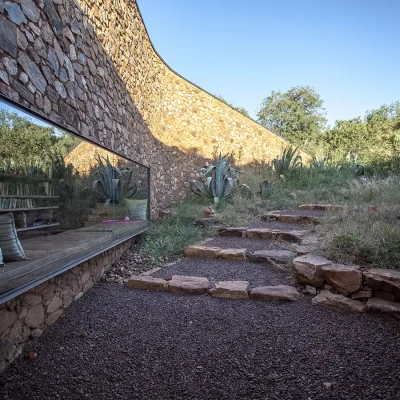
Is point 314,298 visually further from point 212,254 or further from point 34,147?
point 34,147

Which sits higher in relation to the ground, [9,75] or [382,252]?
[9,75]

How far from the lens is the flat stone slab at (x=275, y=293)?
2.23 metres

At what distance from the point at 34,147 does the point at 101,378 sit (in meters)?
1.34

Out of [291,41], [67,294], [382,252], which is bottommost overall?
[67,294]

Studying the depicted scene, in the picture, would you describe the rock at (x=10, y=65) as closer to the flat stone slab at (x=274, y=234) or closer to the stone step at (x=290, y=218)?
the flat stone slab at (x=274, y=234)

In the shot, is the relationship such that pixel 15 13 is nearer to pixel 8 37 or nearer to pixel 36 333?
pixel 8 37

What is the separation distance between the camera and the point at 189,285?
2.47m

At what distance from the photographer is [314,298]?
219 cm

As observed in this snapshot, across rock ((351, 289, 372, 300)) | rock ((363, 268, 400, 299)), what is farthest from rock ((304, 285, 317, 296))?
rock ((363, 268, 400, 299))

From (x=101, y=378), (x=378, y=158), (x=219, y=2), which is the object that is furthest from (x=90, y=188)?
(x=378, y=158)

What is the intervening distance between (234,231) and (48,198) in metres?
2.79

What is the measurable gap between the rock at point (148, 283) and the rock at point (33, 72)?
1.77m

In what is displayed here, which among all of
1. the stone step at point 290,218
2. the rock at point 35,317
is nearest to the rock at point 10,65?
the rock at point 35,317

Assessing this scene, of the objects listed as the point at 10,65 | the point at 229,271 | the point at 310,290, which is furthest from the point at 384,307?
the point at 10,65
